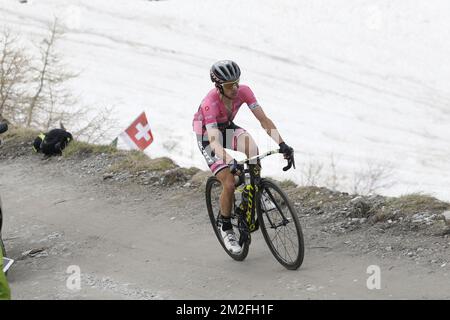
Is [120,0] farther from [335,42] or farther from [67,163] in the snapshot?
[67,163]

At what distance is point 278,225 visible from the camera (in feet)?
21.7

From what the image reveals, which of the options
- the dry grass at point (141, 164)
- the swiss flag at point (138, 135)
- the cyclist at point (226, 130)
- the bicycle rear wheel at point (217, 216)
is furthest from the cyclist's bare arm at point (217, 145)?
the swiss flag at point (138, 135)

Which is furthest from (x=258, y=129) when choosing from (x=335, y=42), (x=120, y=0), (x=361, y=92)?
(x=120, y=0)

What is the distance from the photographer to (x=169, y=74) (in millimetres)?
32188

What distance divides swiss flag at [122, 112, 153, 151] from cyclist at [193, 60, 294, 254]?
6541 mm

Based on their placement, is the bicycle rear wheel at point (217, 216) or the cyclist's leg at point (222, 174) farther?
the bicycle rear wheel at point (217, 216)

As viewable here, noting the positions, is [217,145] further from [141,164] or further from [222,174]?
[141,164]

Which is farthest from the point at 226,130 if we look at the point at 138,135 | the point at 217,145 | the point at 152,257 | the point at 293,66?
the point at 293,66

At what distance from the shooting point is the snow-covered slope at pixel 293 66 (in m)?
25.0

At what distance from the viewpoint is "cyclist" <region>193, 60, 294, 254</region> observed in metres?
6.46

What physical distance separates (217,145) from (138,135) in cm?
719

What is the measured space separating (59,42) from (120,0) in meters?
5.47

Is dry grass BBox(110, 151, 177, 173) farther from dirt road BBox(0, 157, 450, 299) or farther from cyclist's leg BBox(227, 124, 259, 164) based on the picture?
cyclist's leg BBox(227, 124, 259, 164)

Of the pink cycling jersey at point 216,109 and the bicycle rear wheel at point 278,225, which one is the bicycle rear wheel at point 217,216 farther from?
the pink cycling jersey at point 216,109
